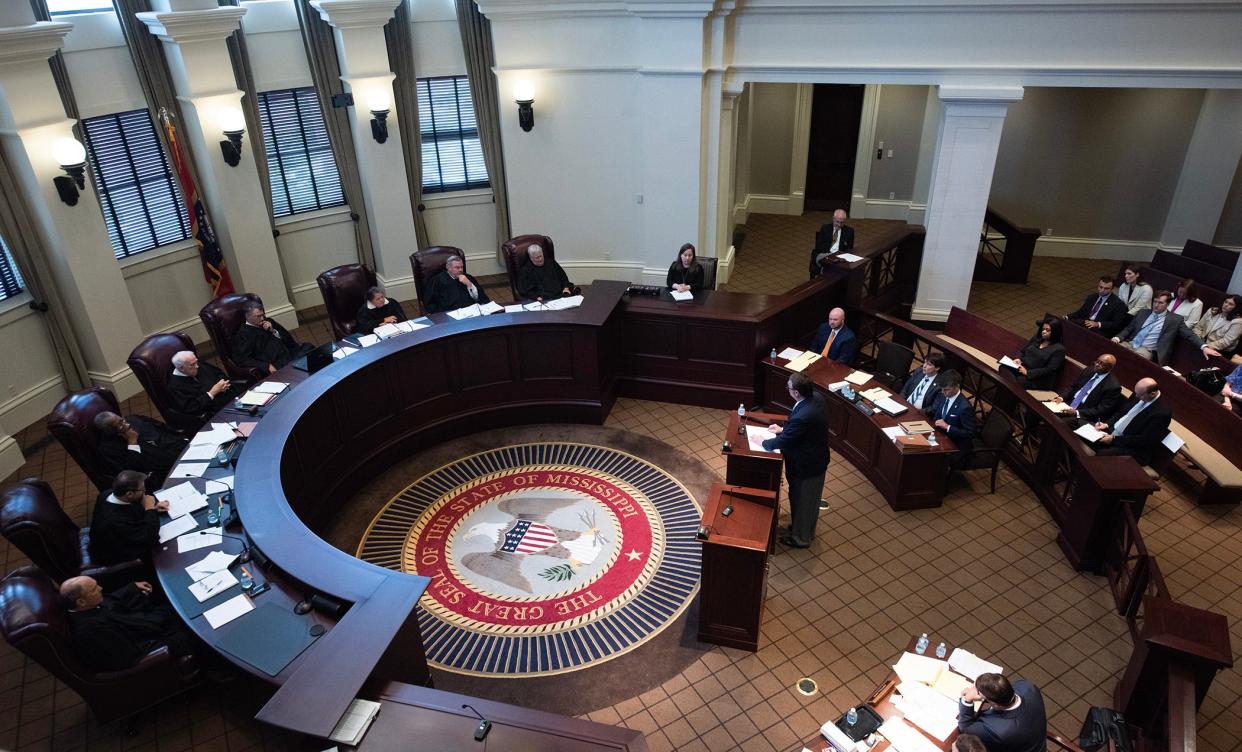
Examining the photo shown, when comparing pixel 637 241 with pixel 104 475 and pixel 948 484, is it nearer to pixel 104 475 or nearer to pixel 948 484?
pixel 948 484

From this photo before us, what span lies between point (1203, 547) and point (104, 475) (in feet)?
31.2

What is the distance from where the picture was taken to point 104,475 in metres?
6.78

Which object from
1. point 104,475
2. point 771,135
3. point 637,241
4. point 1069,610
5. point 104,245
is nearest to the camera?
point 1069,610

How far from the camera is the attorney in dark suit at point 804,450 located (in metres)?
6.26

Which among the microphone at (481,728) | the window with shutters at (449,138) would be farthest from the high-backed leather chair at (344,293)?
the microphone at (481,728)

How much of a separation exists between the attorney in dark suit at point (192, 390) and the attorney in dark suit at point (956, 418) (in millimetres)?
7001

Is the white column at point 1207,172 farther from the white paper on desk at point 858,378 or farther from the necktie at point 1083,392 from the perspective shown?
the white paper on desk at point 858,378

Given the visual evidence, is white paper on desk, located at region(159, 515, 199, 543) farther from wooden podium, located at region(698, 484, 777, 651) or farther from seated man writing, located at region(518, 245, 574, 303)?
seated man writing, located at region(518, 245, 574, 303)

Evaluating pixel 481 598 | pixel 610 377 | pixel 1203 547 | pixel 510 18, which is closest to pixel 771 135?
pixel 510 18

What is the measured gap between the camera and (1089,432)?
7359 mm

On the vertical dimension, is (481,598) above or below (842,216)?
below

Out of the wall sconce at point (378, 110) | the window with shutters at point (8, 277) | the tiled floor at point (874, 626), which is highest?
the wall sconce at point (378, 110)

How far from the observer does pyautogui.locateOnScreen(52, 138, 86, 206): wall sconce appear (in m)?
8.30

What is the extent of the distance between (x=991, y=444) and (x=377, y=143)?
8.62m
